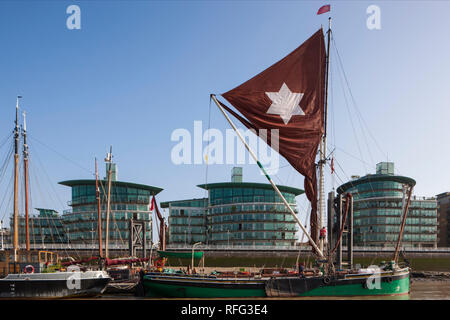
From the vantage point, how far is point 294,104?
3834 cm

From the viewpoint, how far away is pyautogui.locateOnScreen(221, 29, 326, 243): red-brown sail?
121 ft

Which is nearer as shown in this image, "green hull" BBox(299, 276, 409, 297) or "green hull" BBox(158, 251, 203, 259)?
"green hull" BBox(299, 276, 409, 297)

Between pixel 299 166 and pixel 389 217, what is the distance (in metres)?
82.3

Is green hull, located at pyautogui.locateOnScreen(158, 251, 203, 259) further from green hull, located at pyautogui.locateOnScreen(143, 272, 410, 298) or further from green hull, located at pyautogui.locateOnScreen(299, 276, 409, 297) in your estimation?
green hull, located at pyautogui.locateOnScreen(299, 276, 409, 297)

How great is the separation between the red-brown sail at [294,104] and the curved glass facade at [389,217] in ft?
238

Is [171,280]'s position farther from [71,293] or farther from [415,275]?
[415,275]

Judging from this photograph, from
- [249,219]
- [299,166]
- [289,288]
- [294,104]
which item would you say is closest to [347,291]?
[289,288]

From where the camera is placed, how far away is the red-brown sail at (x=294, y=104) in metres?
36.9

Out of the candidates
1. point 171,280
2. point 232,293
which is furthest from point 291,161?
point 171,280

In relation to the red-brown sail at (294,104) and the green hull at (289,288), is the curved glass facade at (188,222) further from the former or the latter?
the green hull at (289,288)

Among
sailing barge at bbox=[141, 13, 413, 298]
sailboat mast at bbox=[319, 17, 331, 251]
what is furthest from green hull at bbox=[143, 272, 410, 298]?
sailboat mast at bbox=[319, 17, 331, 251]

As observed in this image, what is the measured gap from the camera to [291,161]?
121 feet

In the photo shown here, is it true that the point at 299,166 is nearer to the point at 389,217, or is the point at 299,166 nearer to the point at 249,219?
the point at 249,219

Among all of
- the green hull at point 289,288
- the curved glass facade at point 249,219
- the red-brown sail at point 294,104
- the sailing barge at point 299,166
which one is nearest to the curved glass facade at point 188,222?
the curved glass facade at point 249,219
